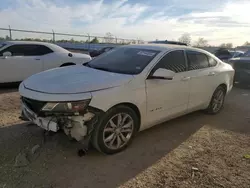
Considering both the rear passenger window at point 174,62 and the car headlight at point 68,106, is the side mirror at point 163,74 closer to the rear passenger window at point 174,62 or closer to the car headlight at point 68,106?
the rear passenger window at point 174,62

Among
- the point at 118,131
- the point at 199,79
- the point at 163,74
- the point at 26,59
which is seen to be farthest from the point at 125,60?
the point at 26,59

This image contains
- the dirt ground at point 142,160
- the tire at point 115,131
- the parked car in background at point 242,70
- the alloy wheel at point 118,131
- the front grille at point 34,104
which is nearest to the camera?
the dirt ground at point 142,160

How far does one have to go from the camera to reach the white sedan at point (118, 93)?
10.0 feet

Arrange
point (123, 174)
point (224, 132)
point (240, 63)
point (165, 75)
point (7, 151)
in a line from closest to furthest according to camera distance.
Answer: point (123, 174), point (7, 151), point (165, 75), point (224, 132), point (240, 63)

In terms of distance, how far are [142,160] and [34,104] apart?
1639 mm

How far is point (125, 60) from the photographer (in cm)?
416

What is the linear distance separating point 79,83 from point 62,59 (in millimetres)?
5075

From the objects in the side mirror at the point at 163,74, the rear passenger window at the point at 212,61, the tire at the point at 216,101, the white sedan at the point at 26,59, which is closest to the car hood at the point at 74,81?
the side mirror at the point at 163,74

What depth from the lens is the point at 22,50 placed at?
24.1 feet

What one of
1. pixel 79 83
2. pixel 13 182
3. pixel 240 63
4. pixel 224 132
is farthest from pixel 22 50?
pixel 240 63

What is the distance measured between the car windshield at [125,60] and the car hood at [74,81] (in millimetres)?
235

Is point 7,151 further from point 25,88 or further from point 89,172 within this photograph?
point 89,172

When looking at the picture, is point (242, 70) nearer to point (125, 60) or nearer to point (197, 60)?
point (197, 60)

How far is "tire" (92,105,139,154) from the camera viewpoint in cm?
322
